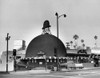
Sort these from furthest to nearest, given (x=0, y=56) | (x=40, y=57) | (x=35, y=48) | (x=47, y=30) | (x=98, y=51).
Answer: (x=98, y=51), (x=0, y=56), (x=47, y=30), (x=35, y=48), (x=40, y=57)

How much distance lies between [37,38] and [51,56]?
14089 mm

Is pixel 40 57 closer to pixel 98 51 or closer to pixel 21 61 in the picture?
pixel 21 61

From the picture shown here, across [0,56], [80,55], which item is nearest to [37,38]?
[80,55]

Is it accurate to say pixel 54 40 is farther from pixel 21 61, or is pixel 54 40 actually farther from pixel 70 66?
pixel 70 66

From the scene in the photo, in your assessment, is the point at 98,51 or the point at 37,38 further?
the point at 98,51

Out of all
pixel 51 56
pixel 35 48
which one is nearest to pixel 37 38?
pixel 35 48

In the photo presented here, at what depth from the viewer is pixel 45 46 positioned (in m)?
118

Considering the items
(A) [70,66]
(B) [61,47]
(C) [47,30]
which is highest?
(C) [47,30]

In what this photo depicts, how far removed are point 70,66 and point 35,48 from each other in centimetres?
4545

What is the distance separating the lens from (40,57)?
109375mm

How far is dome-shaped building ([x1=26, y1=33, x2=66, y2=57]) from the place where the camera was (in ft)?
384

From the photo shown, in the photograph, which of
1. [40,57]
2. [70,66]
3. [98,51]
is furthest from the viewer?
[98,51]

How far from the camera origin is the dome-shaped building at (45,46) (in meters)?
117

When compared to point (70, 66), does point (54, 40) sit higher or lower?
higher
